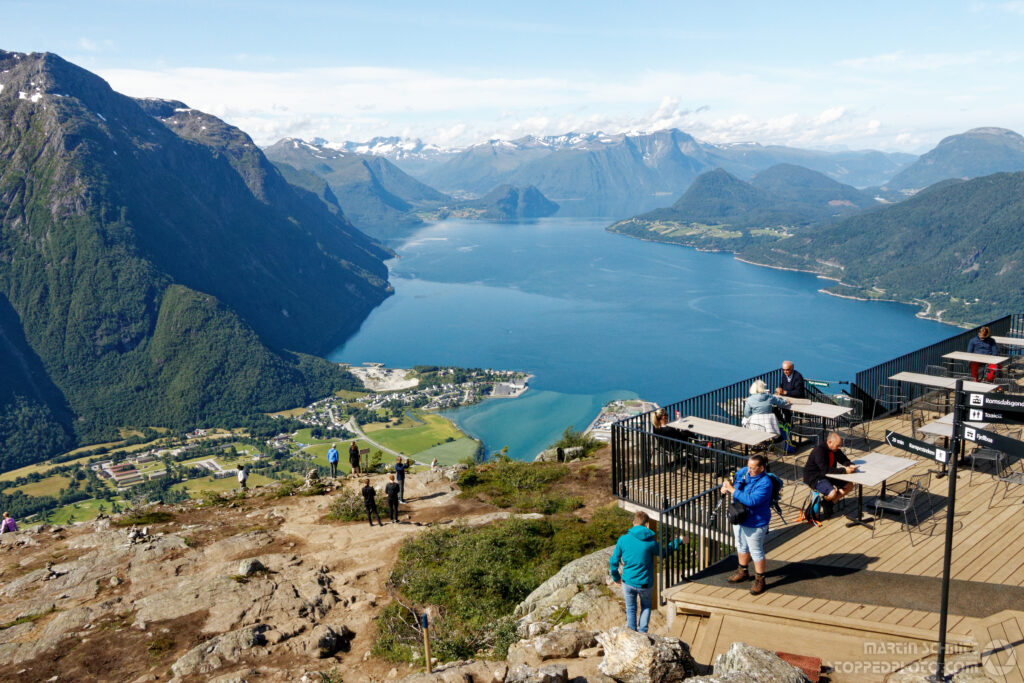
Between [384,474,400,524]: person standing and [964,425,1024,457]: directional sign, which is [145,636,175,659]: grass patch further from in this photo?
[964,425,1024,457]: directional sign

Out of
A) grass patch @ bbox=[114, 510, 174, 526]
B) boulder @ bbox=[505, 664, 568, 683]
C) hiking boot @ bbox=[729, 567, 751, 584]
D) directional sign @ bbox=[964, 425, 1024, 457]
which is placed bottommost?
grass patch @ bbox=[114, 510, 174, 526]

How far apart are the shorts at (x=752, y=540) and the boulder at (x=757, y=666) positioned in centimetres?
195

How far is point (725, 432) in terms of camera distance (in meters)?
13.1

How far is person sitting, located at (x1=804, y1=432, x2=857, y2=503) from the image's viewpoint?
1100 cm

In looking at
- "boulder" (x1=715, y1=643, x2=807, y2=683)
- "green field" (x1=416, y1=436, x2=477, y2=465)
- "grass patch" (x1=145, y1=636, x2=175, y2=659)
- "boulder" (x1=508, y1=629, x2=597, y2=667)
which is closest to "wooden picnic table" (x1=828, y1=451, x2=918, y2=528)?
"boulder" (x1=715, y1=643, x2=807, y2=683)

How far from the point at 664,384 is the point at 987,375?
3871 inches

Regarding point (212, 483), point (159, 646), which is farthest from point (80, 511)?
point (159, 646)

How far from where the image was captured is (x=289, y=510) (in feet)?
71.5

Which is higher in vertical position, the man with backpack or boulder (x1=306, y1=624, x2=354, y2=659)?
the man with backpack

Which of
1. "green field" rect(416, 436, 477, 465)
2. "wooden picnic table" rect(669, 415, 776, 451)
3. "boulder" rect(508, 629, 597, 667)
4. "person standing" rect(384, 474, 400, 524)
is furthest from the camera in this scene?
"green field" rect(416, 436, 477, 465)

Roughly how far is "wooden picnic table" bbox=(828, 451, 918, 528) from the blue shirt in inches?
104

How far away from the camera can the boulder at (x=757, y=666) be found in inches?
258

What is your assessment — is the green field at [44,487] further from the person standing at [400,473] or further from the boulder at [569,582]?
the boulder at [569,582]

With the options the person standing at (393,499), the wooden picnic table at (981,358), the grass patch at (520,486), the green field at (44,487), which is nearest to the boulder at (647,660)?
the grass patch at (520,486)
